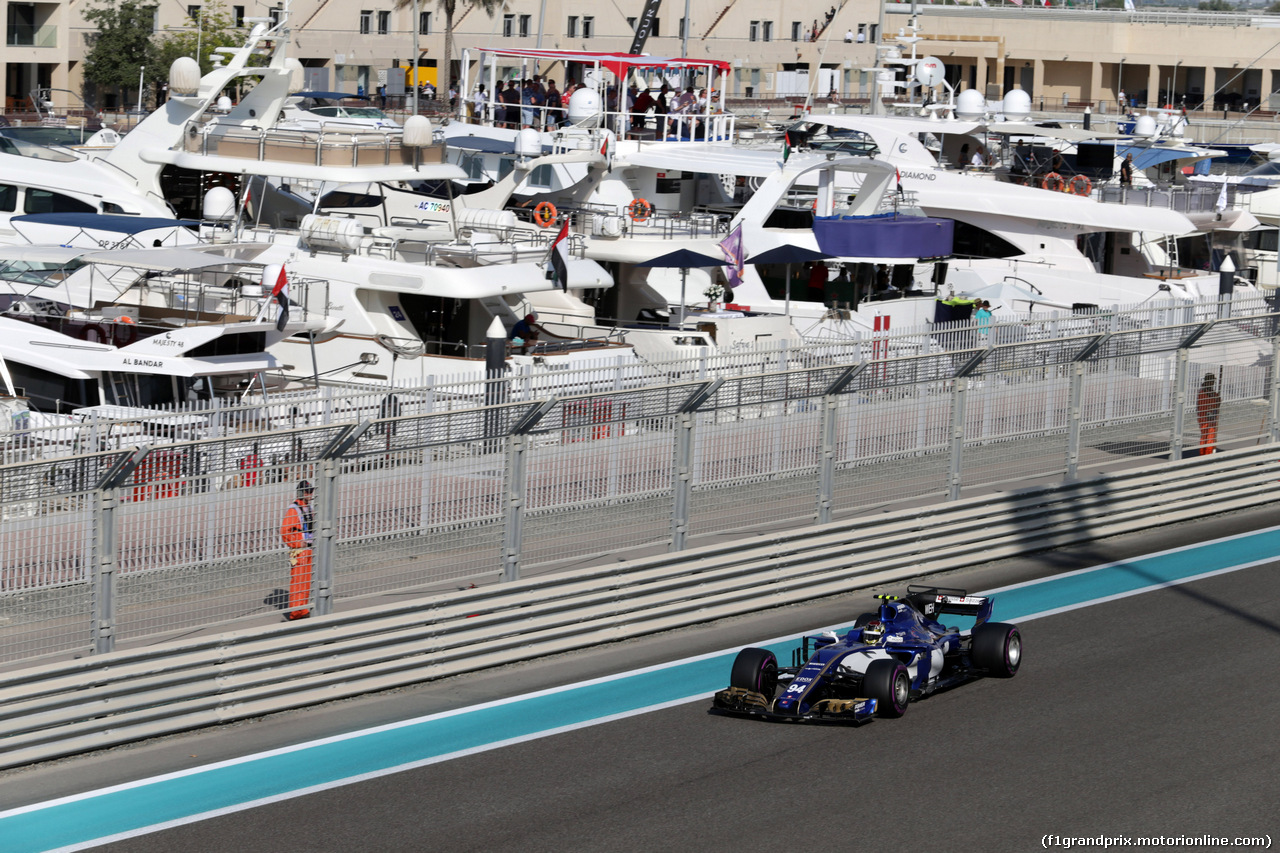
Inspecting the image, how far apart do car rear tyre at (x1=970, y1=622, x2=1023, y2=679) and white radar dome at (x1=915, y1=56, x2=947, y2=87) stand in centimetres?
2457

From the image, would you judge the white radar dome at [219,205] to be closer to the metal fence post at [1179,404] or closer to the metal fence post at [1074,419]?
the metal fence post at [1074,419]

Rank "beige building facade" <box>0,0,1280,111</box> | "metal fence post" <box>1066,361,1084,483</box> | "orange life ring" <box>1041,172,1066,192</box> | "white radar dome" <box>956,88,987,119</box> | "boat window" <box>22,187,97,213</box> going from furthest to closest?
"beige building facade" <box>0,0,1280,111</box>, "white radar dome" <box>956,88,987,119</box>, "orange life ring" <box>1041,172,1066,192</box>, "boat window" <box>22,187,97,213</box>, "metal fence post" <box>1066,361,1084,483</box>

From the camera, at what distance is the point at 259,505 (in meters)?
11.1

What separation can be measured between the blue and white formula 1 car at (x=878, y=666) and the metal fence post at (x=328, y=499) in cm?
287

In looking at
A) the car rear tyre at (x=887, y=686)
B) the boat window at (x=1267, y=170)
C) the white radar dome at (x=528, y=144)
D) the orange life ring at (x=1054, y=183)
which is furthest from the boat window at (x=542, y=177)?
the boat window at (x=1267, y=170)

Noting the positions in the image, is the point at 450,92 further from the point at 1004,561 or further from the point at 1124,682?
the point at 1124,682

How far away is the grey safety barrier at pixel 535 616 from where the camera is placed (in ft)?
34.2

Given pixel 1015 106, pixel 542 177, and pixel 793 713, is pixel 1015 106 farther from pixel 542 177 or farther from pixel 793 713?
pixel 793 713

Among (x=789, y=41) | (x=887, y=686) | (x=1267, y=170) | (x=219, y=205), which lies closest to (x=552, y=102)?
(x=219, y=205)

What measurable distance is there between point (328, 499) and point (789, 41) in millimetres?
68723

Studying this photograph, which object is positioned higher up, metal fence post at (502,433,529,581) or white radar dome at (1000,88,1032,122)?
white radar dome at (1000,88,1032,122)

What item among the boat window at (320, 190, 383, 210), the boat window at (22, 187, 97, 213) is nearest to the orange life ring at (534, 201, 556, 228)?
the boat window at (320, 190, 383, 210)

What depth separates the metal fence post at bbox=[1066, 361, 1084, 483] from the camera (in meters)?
16.8

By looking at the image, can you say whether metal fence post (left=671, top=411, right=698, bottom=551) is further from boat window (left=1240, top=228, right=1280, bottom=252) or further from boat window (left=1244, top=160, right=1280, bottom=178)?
boat window (left=1244, top=160, right=1280, bottom=178)
